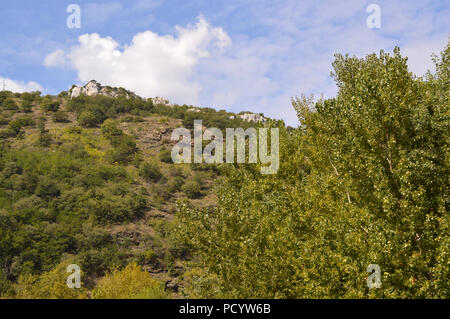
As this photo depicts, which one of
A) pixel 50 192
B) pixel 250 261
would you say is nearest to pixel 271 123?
pixel 250 261

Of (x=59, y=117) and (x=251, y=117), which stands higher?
(x=251, y=117)

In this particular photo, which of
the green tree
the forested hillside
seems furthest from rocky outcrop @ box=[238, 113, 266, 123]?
the green tree

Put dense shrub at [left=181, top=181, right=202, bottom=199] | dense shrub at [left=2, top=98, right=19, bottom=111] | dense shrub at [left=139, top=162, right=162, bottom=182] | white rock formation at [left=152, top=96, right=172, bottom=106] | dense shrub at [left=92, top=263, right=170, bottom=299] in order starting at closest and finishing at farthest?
dense shrub at [left=92, top=263, right=170, bottom=299]
dense shrub at [left=181, top=181, right=202, bottom=199]
dense shrub at [left=139, top=162, right=162, bottom=182]
dense shrub at [left=2, top=98, right=19, bottom=111]
white rock formation at [left=152, top=96, right=172, bottom=106]

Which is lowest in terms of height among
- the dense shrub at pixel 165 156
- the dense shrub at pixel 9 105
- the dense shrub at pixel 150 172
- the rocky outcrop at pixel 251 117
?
the dense shrub at pixel 150 172

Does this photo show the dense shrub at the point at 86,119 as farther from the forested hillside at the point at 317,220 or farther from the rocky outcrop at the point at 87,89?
the forested hillside at the point at 317,220

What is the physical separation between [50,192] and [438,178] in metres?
71.2

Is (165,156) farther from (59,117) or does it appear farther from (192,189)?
(59,117)

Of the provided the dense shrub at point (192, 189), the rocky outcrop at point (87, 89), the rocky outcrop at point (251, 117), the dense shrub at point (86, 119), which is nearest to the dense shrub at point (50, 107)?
the dense shrub at point (86, 119)

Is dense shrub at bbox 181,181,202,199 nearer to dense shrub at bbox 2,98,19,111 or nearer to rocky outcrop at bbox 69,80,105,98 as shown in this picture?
dense shrub at bbox 2,98,19,111

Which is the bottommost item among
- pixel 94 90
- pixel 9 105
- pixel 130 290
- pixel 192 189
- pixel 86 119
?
pixel 130 290

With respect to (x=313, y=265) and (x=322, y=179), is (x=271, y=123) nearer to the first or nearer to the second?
(x=322, y=179)

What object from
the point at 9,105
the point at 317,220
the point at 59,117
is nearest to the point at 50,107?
the point at 59,117

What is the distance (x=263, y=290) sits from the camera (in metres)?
15.6
